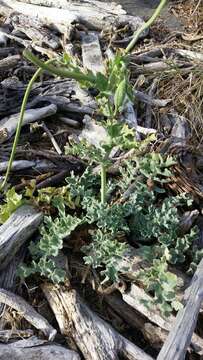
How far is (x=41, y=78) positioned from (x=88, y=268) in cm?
180

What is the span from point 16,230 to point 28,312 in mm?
466

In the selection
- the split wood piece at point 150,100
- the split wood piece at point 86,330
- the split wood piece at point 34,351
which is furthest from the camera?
the split wood piece at point 150,100

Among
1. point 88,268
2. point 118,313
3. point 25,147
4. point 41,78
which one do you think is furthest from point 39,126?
point 118,313

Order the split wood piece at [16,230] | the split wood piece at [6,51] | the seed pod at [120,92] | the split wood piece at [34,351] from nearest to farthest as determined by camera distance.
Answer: the seed pod at [120,92]
the split wood piece at [34,351]
the split wood piece at [16,230]
the split wood piece at [6,51]

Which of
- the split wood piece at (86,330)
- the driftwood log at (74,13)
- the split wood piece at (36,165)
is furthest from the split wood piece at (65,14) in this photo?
the split wood piece at (86,330)

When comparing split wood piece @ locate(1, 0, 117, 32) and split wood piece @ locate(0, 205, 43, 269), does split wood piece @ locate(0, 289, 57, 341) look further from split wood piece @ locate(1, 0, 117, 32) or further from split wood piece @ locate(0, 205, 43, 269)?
split wood piece @ locate(1, 0, 117, 32)

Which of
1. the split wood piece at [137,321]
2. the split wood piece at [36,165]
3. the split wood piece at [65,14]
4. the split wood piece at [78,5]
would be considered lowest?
the split wood piece at [137,321]

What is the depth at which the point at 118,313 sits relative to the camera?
3.03 metres

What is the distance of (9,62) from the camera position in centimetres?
423

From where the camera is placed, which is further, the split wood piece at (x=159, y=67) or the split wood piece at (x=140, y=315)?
the split wood piece at (x=159, y=67)

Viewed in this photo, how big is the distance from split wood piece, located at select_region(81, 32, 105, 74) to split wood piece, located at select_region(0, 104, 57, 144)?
0.59 meters

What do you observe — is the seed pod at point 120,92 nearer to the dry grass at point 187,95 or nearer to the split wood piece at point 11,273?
the split wood piece at point 11,273

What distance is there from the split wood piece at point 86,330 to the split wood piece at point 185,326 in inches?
8.7

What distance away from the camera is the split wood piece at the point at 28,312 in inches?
111
